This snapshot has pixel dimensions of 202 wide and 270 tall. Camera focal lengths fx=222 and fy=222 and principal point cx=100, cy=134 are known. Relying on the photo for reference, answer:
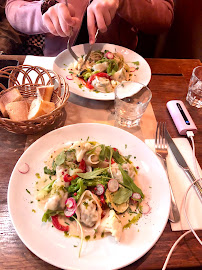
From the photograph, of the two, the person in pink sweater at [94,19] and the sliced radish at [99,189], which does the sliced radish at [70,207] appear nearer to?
the sliced radish at [99,189]

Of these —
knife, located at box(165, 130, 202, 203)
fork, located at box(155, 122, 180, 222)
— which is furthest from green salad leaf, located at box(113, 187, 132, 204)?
knife, located at box(165, 130, 202, 203)

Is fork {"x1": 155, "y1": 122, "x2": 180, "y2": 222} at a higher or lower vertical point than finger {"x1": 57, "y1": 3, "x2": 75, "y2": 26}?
lower

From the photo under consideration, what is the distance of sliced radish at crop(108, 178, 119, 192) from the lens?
3.45 feet

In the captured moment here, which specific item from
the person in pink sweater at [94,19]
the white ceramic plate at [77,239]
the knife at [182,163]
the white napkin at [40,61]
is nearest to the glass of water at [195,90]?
the knife at [182,163]

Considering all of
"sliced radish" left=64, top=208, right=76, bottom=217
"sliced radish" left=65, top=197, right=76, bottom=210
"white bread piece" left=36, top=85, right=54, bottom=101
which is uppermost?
"white bread piece" left=36, top=85, right=54, bottom=101

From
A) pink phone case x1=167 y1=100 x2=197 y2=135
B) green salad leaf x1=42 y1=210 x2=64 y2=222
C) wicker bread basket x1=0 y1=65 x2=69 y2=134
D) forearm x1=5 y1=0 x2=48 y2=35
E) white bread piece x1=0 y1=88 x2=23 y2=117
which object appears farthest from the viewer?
forearm x1=5 y1=0 x2=48 y2=35

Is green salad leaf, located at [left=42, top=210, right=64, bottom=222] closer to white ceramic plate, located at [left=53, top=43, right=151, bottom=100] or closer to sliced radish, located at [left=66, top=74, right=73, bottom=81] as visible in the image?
white ceramic plate, located at [left=53, top=43, right=151, bottom=100]

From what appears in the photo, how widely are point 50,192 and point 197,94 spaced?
4.06 feet

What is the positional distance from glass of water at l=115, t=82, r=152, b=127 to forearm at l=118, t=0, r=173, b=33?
868 millimetres

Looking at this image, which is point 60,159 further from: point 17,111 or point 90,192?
point 17,111

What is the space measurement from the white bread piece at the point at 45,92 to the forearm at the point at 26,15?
86cm

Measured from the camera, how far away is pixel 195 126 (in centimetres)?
144

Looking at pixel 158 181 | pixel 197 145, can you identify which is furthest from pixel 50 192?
pixel 197 145

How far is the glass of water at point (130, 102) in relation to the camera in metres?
1.44
